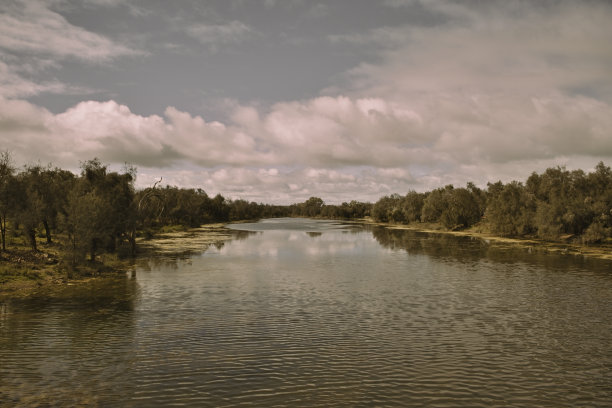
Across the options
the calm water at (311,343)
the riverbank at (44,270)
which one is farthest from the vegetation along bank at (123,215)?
the calm water at (311,343)

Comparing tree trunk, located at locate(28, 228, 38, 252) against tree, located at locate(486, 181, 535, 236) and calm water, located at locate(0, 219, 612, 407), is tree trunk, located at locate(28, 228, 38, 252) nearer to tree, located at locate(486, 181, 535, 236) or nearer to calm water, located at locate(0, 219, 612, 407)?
calm water, located at locate(0, 219, 612, 407)

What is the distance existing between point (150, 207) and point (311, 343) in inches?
3645

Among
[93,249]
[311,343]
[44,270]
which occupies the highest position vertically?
[93,249]

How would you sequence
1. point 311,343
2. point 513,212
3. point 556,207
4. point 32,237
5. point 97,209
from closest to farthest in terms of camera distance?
point 311,343, point 97,209, point 32,237, point 556,207, point 513,212

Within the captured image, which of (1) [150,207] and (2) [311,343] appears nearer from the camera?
(2) [311,343]

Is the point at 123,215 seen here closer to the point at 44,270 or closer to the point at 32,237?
the point at 32,237

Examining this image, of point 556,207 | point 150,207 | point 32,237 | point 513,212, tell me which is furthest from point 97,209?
point 513,212

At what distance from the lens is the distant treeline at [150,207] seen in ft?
155

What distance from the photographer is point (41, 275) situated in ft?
133

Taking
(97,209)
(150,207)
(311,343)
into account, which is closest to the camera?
(311,343)

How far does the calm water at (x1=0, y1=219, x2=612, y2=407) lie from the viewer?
54.7 feet

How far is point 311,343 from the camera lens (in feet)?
73.5

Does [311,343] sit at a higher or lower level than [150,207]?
lower

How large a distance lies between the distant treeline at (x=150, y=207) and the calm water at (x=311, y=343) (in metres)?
11.4
